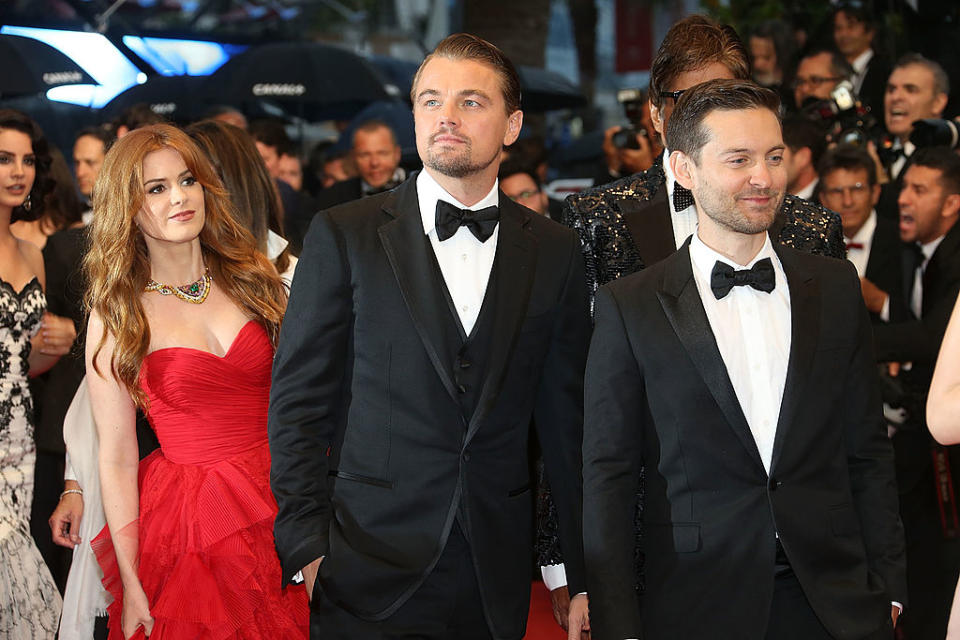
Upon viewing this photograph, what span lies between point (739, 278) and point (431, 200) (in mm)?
815

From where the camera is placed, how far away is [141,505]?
12.3ft

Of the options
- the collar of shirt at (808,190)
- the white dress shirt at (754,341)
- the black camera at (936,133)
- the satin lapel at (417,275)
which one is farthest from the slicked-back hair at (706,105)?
the collar of shirt at (808,190)

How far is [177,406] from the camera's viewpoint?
3.76 m

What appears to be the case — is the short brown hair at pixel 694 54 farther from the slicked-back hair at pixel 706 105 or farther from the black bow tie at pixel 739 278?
the black bow tie at pixel 739 278

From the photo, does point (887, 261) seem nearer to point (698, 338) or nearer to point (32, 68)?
point (698, 338)

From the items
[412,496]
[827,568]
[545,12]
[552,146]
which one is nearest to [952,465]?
[827,568]

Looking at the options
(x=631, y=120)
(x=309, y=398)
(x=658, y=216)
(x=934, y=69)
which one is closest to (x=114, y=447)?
(x=309, y=398)

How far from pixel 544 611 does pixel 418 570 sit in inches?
70.3

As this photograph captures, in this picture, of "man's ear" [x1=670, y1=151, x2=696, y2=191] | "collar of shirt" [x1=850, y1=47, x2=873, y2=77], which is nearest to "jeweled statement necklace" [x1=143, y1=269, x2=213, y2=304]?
"man's ear" [x1=670, y1=151, x2=696, y2=191]

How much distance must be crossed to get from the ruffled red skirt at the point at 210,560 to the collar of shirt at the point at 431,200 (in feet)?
3.55

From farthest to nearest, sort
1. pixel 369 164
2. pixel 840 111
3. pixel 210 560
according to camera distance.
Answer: pixel 369 164, pixel 840 111, pixel 210 560

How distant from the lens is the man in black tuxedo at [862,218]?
5.98 metres

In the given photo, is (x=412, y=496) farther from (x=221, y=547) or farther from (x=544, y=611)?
(x=544, y=611)

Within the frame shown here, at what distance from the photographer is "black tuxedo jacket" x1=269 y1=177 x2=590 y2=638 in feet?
9.77
